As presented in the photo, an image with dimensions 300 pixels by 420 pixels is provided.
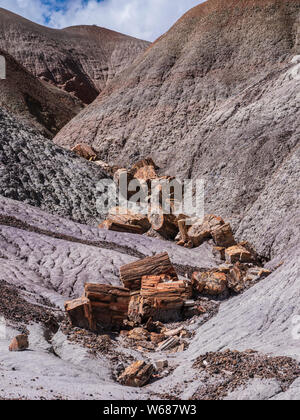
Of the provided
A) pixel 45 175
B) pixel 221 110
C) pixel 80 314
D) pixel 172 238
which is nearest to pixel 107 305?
pixel 80 314

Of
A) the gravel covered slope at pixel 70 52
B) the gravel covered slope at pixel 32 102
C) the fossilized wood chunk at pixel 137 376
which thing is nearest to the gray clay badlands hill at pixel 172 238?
the fossilized wood chunk at pixel 137 376

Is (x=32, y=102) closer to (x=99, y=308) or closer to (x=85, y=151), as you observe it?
(x=85, y=151)

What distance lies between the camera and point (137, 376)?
6.17 metres

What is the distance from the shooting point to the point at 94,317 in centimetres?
859

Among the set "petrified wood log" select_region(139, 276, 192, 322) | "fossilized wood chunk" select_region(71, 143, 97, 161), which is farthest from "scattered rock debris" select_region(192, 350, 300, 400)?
"fossilized wood chunk" select_region(71, 143, 97, 161)

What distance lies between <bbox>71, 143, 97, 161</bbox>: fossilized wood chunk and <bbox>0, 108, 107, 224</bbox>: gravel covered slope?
2264mm

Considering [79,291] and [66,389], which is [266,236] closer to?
[79,291]

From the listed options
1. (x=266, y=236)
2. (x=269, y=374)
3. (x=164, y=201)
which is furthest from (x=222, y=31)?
(x=269, y=374)

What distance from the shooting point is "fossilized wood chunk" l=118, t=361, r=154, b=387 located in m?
6.16

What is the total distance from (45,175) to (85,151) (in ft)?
19.8

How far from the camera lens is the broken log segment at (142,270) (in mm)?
10884

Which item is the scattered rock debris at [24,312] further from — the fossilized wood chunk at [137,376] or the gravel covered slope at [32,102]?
the gravel covered slope at [32,102]

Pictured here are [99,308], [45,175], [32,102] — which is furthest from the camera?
[32,102]

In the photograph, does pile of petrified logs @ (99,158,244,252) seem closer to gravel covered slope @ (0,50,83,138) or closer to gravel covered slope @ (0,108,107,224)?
gravel covered slope @ (0,108,107,224)
